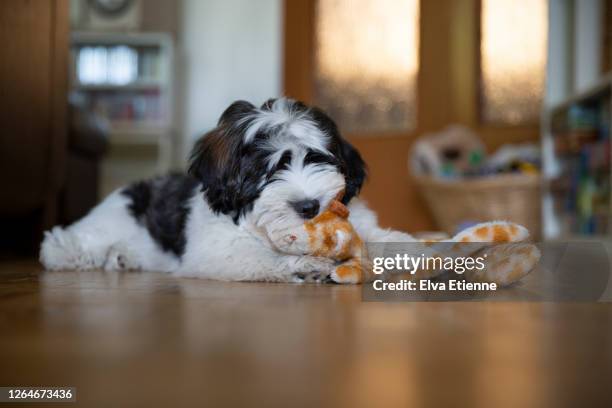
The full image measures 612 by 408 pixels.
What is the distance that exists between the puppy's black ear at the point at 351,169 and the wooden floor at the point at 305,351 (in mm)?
567

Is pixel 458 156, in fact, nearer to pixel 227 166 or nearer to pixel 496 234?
pixel 227 166

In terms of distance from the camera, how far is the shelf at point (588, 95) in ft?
13.9

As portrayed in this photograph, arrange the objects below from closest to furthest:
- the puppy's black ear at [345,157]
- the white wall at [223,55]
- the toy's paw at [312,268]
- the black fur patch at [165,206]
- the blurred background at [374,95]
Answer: the toy's paw at [312,268] < the puppy's black ear at [345,157] < the black fur patch at [165,206] < the blurred background at [374,95] < the white wall at [223,55]

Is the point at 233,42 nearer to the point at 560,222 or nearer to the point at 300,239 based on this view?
the point at 560,222

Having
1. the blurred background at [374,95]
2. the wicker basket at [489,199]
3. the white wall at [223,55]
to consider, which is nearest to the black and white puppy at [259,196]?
the blurred background at [374,95]

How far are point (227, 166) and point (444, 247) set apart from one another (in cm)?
72

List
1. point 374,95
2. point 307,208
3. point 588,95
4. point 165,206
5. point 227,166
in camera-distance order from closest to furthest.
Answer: point 307,208
point 227,166
point 165,206
point 588,95
point 374,95

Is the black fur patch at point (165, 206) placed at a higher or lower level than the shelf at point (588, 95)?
lower

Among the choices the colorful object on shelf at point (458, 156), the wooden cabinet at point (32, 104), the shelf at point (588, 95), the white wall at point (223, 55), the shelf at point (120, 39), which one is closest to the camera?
the wooden cabinet at point (32, 104)

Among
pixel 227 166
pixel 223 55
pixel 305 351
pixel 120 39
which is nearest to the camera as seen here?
pixel 305 351

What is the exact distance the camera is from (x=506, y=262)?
1.60 metres

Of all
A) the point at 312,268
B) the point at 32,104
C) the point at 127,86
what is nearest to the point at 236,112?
the point at 312,268

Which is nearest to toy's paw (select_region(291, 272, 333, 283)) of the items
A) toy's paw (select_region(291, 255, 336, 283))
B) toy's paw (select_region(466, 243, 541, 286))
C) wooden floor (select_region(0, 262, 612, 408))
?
toy's paw (select_region(291, 255, 336, 283))

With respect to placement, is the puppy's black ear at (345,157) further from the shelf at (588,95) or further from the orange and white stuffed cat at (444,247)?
the shelf at (588,95)
